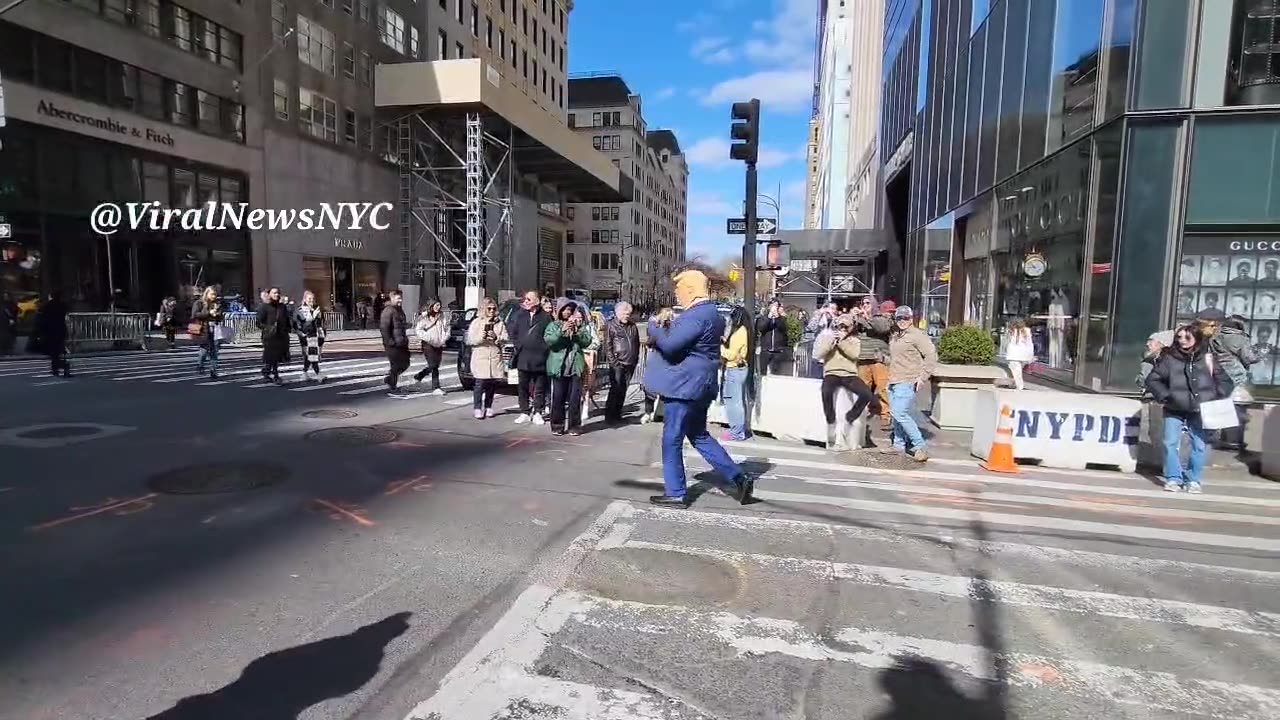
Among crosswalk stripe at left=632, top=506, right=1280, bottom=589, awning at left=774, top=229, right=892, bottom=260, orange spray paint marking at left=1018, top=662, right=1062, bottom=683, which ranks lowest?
crosswalk stripe at left=632, top=506, right=1280, bottom=589

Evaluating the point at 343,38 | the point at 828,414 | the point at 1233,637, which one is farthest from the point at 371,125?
the point at 1233,637

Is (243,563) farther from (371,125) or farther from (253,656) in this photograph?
(371,125)

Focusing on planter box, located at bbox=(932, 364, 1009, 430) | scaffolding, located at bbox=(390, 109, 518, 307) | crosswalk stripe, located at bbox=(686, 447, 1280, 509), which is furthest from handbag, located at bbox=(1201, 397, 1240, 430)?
scaffolding, located at bbox=(390, 109, 518, 307)

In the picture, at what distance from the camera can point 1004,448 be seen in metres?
7.86

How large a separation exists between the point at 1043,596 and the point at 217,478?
263 inches

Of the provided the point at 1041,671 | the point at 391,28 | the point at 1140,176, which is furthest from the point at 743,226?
the point at 391,28

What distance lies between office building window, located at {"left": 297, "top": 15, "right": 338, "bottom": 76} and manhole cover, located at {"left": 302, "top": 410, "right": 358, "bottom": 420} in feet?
85.7

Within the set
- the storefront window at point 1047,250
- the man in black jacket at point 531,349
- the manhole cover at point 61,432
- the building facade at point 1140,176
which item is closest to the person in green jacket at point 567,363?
the man in black jacket at point 531,349

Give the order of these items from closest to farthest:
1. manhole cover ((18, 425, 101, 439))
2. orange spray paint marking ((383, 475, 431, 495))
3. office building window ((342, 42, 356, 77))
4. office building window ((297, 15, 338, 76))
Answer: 1. orange spray paint marking ((383, 475, 431, 495))
2. manhole cover ((18, 425, 101, 439))
3. office building window ((297, 15, 338, 76))
4. office building window ((342, 42, 356, 77))

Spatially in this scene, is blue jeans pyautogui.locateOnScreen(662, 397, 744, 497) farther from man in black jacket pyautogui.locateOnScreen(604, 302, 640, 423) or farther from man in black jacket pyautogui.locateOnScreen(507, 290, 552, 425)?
man in black jacket pyautogui.locateOnScreen(604, 302, 640, 423)

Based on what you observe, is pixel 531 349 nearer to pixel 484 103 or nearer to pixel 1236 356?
pixel 1236 356

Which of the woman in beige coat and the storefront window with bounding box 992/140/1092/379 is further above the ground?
the storefront window with bounding box 992/140/1092/379

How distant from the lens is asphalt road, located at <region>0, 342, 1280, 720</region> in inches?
121

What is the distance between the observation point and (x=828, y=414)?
8.74 meters
